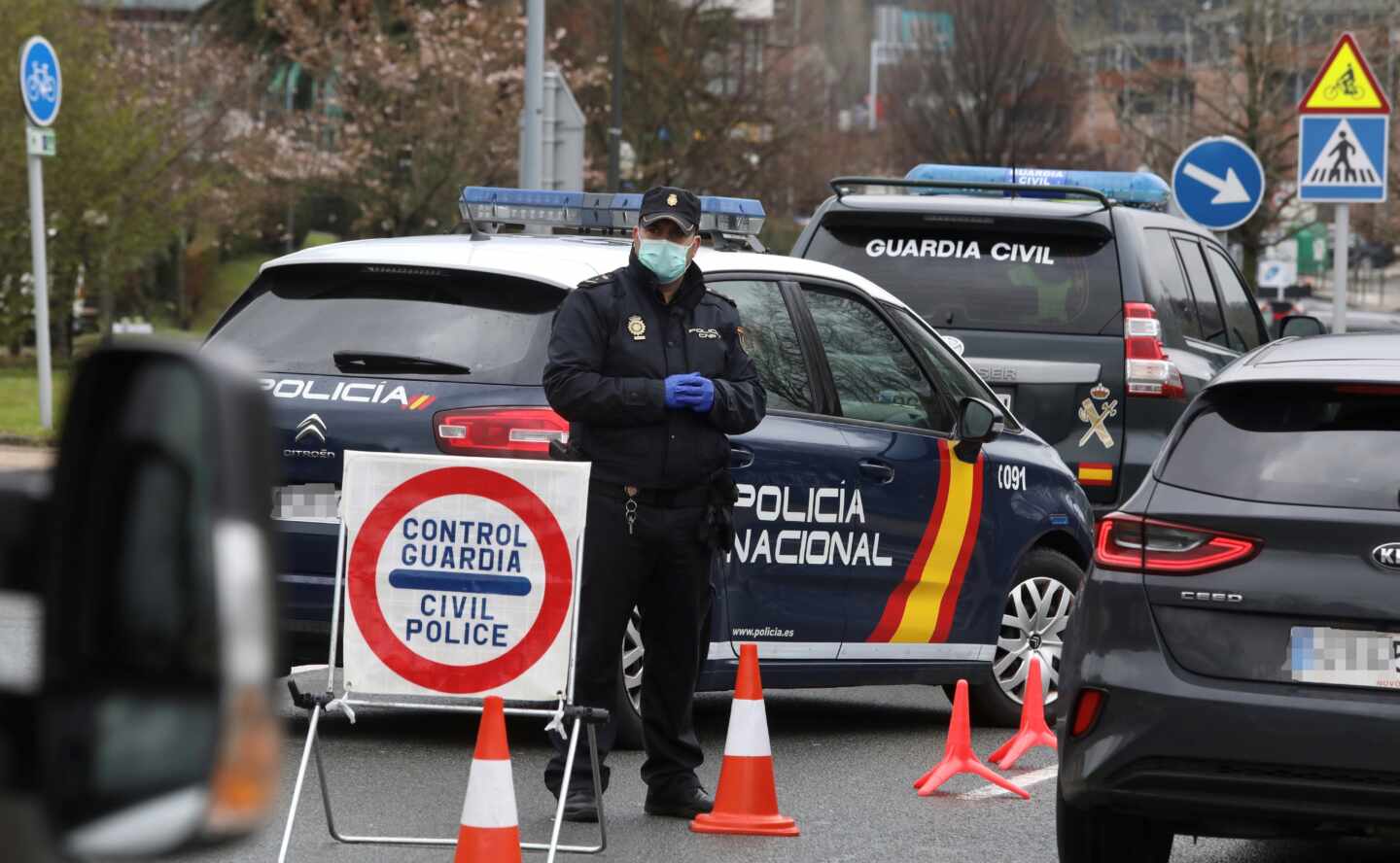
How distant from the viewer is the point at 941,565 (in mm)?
8469

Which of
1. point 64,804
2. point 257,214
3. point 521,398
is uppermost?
point 64,804

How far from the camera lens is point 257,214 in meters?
52.5

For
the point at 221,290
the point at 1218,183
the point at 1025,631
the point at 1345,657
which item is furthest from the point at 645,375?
the point at 221,290

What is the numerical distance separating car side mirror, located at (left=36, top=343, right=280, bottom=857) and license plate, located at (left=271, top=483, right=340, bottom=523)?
6.04 m

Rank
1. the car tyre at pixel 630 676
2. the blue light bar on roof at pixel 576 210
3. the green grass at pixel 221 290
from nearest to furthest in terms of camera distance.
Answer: the car tyre at pixel 630 676, the blue light bar on roof at pixel 576 210, the green grass at pixel 221 290

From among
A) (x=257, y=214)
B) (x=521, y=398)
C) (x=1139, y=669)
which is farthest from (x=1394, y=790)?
(x=257, y=214)

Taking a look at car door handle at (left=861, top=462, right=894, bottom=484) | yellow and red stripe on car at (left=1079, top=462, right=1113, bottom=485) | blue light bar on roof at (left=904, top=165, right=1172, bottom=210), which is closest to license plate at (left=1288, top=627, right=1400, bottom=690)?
car door handle at (left=861, top=462, right=894, bottom=484)

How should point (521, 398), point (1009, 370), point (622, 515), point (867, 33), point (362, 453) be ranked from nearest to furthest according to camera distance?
point (362, 453)
point (622, 515)
point (521, 398)
point (1009, 370)
point (867, 33)

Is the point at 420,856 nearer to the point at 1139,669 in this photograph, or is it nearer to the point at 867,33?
the point at 1139,669

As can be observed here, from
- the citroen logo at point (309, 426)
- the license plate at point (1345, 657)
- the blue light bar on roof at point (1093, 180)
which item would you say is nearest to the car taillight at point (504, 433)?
Result: the citroen logo at point (309, 426)

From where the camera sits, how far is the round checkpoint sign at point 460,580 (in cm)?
622

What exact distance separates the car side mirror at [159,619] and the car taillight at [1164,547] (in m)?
4.18

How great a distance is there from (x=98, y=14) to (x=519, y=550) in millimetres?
32657

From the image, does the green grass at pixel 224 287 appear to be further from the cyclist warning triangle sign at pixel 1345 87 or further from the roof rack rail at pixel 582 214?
the roof rack rail at pixel 582 214
